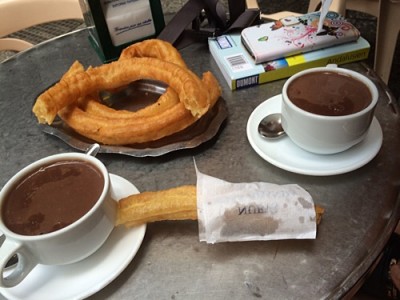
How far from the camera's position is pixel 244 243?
503mm

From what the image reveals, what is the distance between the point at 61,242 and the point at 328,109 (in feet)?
1.11

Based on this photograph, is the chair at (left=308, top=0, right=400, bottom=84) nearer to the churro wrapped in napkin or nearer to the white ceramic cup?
the churro wrapped in napkin

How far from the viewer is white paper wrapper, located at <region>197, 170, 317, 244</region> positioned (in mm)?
477

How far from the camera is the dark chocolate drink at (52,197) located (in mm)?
444

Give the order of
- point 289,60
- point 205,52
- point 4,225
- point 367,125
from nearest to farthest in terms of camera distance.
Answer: point 4,225 < point 367,125 < point 289,60 < point 205,52

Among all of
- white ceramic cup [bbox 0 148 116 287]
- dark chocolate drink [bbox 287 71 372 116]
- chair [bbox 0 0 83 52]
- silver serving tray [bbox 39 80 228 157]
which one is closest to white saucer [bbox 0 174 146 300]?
white ceramic cup [bbox 0 148 116 287]

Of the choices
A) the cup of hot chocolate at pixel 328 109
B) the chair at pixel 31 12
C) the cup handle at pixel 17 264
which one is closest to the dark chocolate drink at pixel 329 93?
the cup of hot chocolate at pixel 328 109

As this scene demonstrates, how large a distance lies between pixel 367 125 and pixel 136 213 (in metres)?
0.29

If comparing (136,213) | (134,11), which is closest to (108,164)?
(136,213)

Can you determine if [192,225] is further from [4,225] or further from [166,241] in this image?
[4,225]

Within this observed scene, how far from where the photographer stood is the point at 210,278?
0.48m

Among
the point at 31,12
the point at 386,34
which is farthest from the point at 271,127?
the point at 386,34

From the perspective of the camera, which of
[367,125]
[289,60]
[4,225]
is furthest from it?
[289,60]

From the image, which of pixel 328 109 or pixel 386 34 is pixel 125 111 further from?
pixel 386 34
